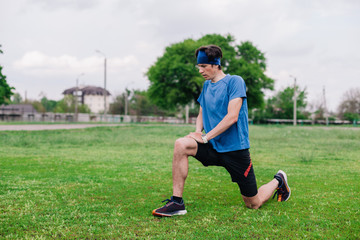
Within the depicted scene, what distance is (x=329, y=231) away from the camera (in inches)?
130

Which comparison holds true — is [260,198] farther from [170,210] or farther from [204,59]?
[204,59]

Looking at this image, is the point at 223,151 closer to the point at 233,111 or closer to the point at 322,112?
the point at 233,111

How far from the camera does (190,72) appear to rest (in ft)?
127

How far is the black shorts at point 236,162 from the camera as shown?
12.6 ft

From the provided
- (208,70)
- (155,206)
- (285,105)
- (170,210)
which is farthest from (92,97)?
(170,210)

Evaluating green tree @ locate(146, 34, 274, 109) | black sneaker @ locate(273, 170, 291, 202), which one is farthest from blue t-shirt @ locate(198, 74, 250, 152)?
green tree @ locate(146, 34, 274, 109)

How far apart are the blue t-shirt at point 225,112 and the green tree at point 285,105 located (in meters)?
62.7

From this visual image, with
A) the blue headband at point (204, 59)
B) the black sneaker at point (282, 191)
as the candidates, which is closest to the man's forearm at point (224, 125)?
the blue headband at point (204, 59)

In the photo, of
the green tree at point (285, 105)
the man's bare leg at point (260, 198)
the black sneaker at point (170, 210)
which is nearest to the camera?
the black sneaker at point (170, 210)

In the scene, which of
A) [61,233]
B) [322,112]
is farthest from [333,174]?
[322,112]

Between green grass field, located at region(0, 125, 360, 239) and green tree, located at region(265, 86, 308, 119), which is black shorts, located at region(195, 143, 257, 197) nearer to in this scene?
green grass field, located at region(0, 125, 360, 239)

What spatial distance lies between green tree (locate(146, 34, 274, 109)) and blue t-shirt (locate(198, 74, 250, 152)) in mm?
34278

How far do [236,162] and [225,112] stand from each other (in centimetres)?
60

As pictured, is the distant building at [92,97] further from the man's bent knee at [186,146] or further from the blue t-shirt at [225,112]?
the man's bent knee at [186,146]
